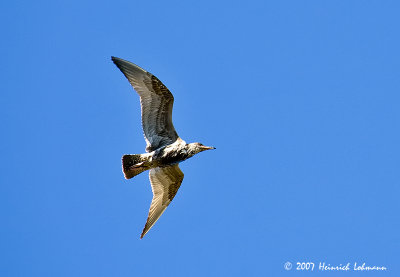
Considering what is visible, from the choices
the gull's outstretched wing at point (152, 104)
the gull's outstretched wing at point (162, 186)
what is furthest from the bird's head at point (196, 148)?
the gull's outstretched wing at point (162, 186)

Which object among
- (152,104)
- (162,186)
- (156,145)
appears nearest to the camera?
(152,104)

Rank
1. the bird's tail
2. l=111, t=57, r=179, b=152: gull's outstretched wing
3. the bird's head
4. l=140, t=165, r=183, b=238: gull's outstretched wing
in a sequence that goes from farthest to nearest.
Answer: l=140, t=165, r=183, b=238: gull's outstretched wing → the bird's head → the bird's tail → l=111, t=57, r=179, b=152: gull's outstretched wing

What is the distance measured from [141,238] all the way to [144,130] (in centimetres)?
259

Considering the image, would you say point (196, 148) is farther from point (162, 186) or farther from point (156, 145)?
point (162, 186)

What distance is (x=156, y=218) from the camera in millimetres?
20031

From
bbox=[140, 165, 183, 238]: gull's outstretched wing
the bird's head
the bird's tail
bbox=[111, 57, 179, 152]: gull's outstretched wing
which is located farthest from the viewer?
bbox=[140, 165, 183, 238]: gull's outstretched wing

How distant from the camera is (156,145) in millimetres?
19406

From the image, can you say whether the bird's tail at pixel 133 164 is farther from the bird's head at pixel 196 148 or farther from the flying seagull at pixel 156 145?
the bird's head at pixel 196 148

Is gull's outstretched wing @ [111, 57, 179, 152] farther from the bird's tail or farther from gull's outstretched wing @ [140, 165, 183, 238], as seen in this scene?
gull's outstretched wing @ [140, 165, 183, 238]

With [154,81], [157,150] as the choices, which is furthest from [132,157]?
[154,81]

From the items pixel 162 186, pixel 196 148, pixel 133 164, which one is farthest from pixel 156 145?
pixel 162 186

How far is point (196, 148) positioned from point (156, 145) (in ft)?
3.16

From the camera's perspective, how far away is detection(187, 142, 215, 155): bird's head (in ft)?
63.8

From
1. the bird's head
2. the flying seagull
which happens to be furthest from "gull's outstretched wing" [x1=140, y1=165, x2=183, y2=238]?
the bird's head
